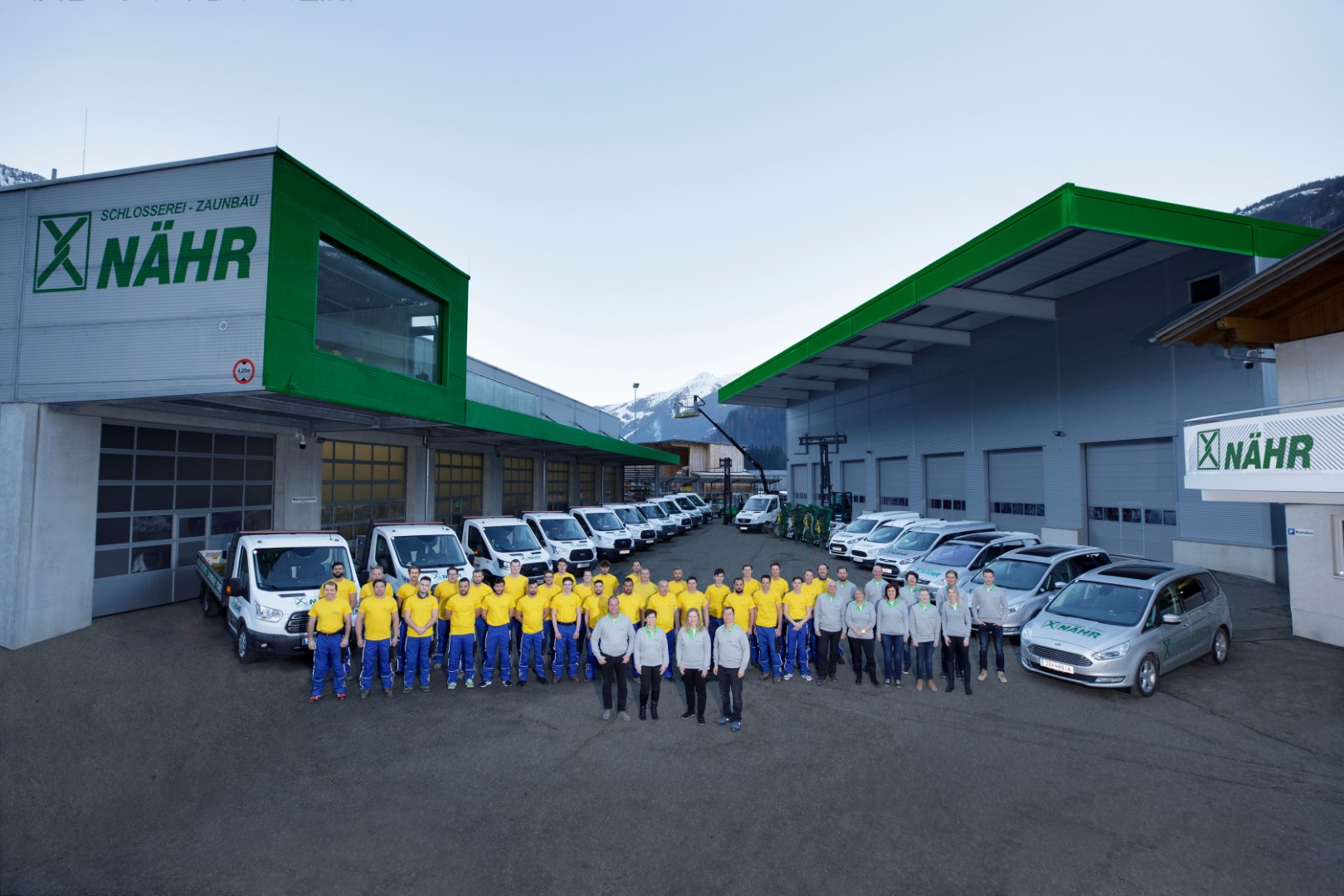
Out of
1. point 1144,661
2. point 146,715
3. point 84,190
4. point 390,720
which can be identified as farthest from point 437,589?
point 1144,661

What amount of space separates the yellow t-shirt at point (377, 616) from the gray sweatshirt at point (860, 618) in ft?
20.1

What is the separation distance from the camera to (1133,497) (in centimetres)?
1811

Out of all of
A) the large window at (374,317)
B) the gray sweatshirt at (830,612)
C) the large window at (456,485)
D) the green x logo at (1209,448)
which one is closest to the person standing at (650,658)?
the gray sweatshirt at (830,612)

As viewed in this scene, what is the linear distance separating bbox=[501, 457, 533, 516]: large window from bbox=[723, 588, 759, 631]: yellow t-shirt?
1870 centimetres

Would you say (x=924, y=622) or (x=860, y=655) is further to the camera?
(x=860, y=655)

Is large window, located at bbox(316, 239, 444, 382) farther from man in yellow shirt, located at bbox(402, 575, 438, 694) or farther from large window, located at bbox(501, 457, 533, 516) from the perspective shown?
large window, located at bbox(501, 457, 533, 516)

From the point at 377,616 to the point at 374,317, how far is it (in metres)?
7.03

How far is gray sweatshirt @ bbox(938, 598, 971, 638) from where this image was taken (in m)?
8.46

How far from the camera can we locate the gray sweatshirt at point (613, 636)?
7.55m

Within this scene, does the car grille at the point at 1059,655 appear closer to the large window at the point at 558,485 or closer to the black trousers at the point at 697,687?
the black trousers at the point at 697,687

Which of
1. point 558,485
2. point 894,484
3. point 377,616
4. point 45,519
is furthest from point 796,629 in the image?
point 558,485

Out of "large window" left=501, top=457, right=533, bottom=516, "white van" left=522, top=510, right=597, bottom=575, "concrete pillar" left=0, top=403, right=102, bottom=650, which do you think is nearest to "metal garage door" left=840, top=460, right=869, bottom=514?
"large window" left=501, top=457, right=533, bottom=516

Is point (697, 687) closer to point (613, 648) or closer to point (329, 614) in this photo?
point (613, 648)

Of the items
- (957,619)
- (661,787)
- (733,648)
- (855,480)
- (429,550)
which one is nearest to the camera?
(661,787)
